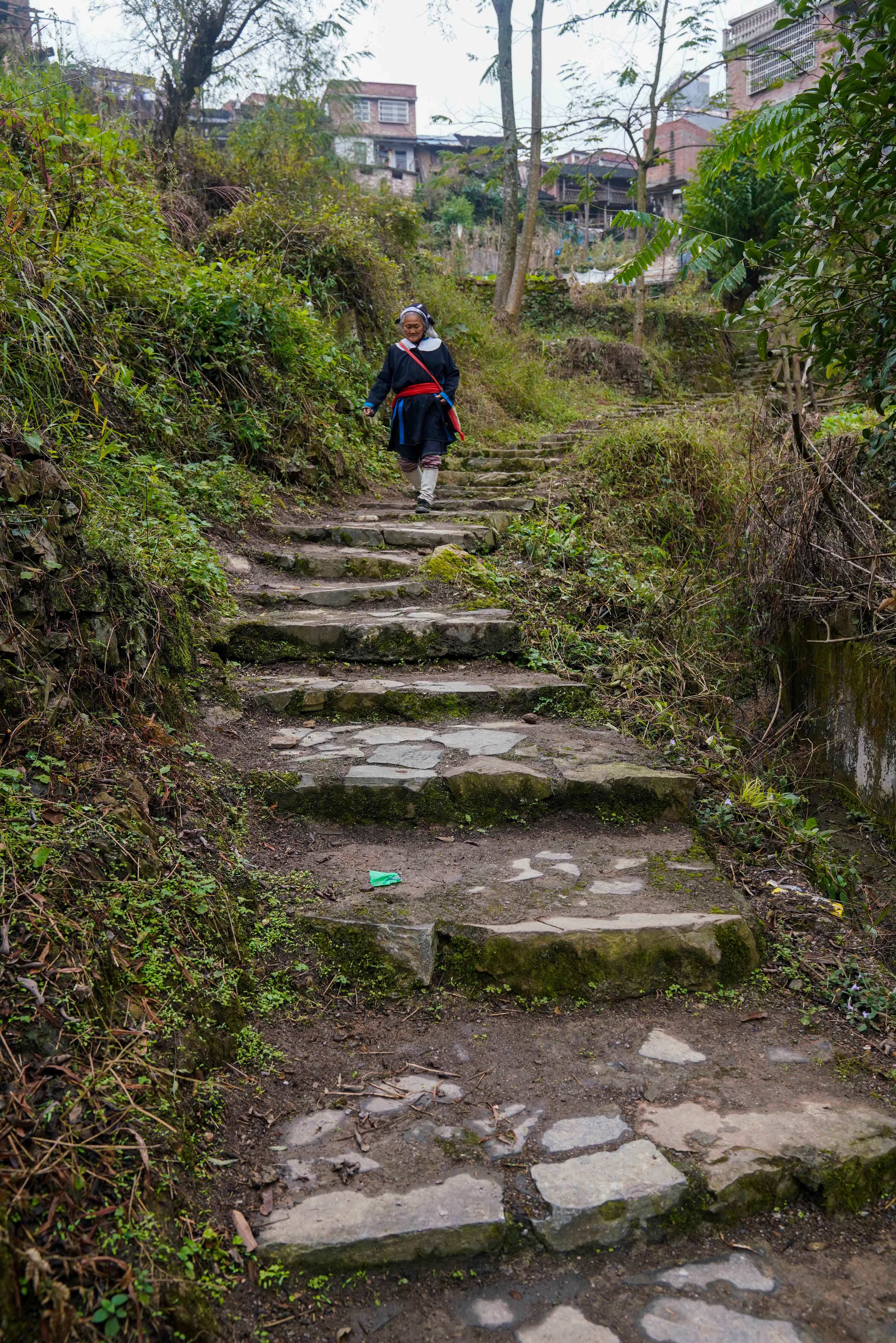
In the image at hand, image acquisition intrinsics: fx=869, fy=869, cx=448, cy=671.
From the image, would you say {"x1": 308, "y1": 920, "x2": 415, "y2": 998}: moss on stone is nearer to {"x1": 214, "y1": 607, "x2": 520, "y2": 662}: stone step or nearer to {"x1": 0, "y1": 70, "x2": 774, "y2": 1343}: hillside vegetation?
{"x1": 0, "y1": 70, "x2": 774, "y2": 1343}: hillside vegetation

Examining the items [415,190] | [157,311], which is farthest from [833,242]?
[415,190]

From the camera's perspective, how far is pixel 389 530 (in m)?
6.07

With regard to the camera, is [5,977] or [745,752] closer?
[5,977]

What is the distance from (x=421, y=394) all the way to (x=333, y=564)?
206 cm

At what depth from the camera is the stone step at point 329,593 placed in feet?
15.5

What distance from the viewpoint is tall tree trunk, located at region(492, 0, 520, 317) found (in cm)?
1431

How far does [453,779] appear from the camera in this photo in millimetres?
3260

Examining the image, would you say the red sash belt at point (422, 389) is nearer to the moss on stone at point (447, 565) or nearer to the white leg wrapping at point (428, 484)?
the white leg wrapping at point (428, 484)

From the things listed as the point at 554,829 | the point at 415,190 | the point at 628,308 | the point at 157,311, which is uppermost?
the point at 415,190

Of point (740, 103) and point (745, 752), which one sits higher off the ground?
point (740, 103)

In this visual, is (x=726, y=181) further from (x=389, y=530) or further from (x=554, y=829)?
(x=554, y=829)

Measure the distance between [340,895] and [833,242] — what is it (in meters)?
2.56

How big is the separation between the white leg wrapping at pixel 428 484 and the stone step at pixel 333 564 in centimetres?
140

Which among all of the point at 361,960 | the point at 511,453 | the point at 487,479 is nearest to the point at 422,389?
the point at 487,479
